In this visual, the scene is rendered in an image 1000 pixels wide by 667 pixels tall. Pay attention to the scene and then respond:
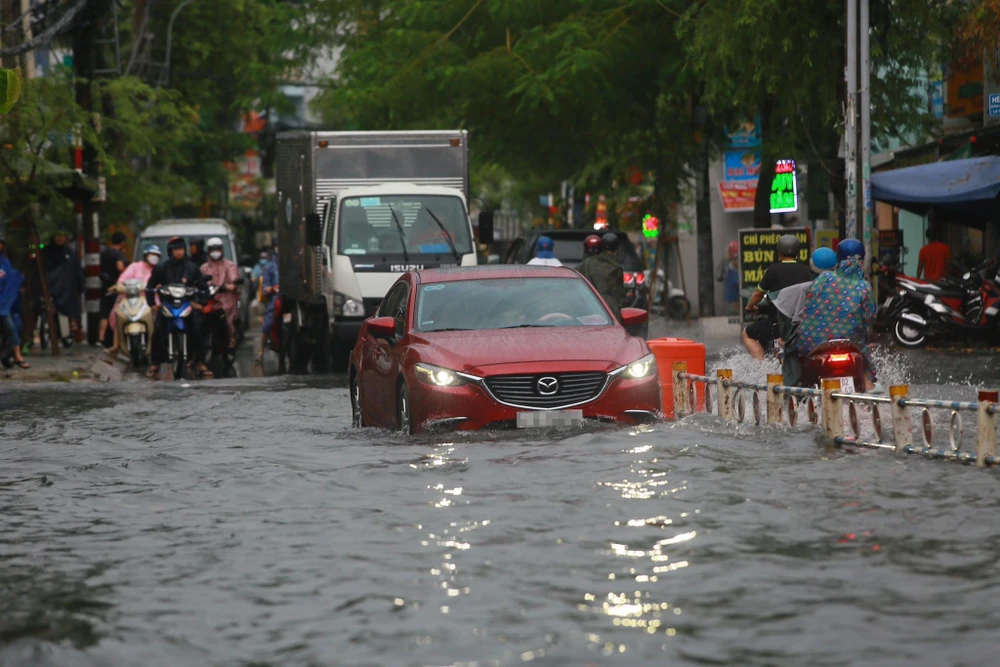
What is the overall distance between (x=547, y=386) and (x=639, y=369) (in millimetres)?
728

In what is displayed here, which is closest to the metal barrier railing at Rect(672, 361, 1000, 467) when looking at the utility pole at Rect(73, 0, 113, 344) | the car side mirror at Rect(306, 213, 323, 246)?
the car side mirror at Rect(306, 213, 323, 246)

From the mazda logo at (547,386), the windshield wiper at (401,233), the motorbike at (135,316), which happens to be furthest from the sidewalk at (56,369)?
the mazda logo at (547,386)

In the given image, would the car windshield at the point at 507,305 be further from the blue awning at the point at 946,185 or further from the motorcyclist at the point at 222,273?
the blue awning at the point at 946,185

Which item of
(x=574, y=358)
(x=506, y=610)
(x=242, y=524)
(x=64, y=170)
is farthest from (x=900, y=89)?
(x=506, y=610)

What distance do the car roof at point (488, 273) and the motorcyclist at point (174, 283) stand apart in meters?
9.83

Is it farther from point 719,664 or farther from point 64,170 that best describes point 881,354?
point 719,664

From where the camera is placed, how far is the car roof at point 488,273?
13.9 m

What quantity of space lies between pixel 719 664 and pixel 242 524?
3812mm

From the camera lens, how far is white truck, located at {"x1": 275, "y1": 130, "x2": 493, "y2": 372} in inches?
901

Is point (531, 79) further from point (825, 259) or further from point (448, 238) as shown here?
point (825, 259)

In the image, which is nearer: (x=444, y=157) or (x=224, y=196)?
(x=444, y=157)

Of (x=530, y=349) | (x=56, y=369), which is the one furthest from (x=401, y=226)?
(x=530, y=349)

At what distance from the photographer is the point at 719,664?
18.9 feet

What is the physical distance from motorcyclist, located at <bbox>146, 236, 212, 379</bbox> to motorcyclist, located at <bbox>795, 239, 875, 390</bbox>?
1184 cm
